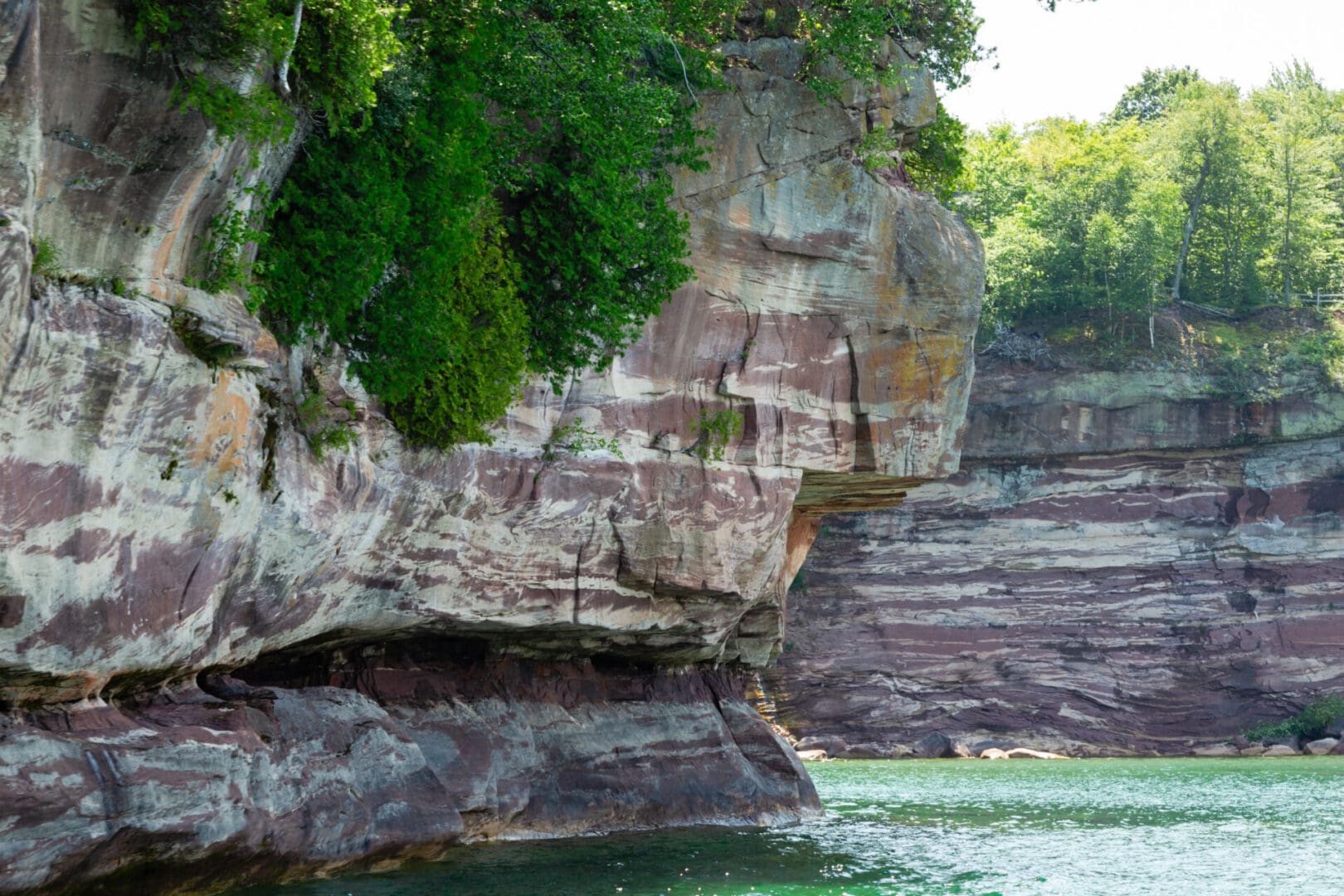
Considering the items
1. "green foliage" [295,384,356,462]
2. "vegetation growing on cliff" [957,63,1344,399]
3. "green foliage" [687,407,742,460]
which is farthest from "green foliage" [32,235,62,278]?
"vegetation growing on cliff" [957,63,1344,399]

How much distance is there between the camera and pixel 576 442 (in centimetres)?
1725

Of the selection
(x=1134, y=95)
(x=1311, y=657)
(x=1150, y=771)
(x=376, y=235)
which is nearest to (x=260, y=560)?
(x=376, y=235)

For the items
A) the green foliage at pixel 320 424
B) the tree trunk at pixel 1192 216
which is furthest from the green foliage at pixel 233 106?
the tree trunk at pixel 1192 216

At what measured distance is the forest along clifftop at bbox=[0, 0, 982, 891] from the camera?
9.98 metres

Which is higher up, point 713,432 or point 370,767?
point 713,432

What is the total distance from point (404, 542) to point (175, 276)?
5072 millimetres

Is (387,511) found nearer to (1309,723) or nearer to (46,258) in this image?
(46,258)

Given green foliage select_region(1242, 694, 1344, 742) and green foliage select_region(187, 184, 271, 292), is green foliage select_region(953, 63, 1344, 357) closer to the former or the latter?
green foliage select_region(1242, 694, 1344, 742)

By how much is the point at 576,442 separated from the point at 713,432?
3.10m

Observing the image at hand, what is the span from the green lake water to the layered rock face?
15.0 meters

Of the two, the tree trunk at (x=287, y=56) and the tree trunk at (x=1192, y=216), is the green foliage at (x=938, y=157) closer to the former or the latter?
the tree trunk at (x=287, y=56)

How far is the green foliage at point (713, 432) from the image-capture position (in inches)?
764

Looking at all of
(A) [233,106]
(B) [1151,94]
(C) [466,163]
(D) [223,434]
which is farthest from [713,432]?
(B) [1151,94]

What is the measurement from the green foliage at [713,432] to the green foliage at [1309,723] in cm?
2824
